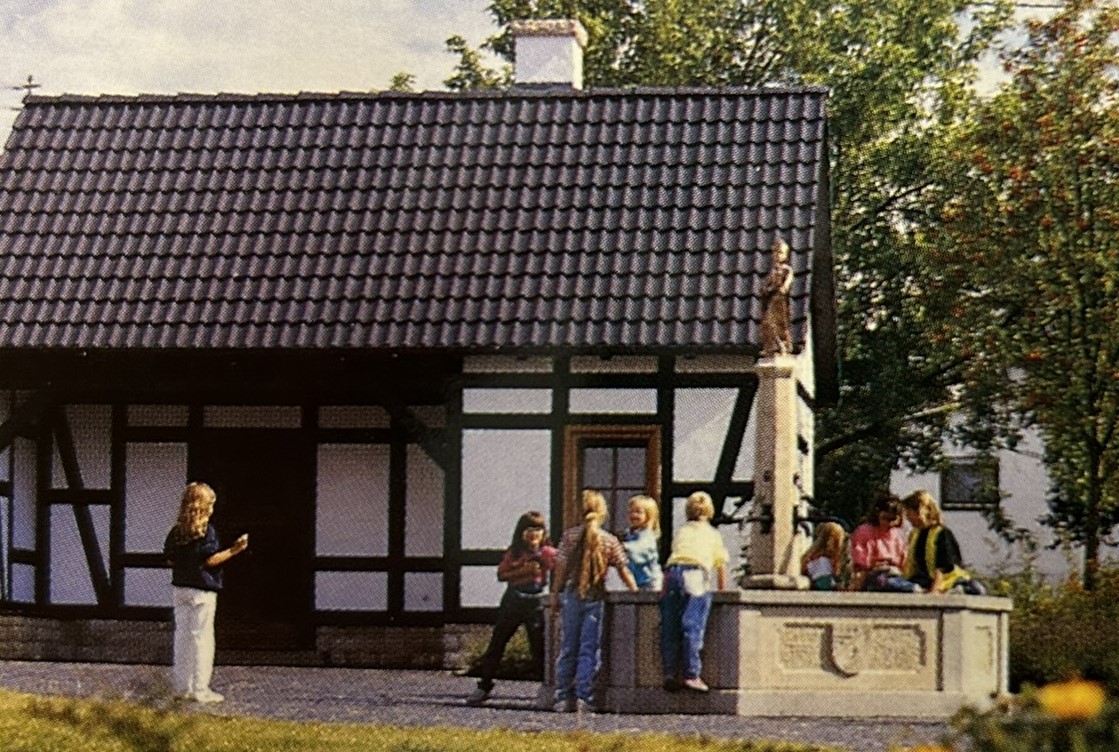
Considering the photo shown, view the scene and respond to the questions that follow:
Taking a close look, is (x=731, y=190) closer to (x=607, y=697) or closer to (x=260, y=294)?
(x=260, y=294)

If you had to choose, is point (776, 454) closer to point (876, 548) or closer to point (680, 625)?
point (876, 548)

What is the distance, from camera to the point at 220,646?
2550 centimetres

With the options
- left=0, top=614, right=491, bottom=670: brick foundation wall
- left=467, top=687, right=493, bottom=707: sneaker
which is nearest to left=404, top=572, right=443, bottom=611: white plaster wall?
left=0, top=614, right=491, bottom=670: brick foundation wall

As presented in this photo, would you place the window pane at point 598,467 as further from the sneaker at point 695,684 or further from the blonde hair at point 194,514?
the sneaker at point 695,684

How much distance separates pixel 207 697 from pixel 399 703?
1.46m

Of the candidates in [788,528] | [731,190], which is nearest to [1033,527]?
[731,190]

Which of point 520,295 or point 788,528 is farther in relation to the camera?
point 520,295

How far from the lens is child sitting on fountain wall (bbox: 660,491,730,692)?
61.4 ft

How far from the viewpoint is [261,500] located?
25562 millimetres

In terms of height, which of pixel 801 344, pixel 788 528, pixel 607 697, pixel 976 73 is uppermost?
pixel 976 73

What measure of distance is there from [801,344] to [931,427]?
1242 cm

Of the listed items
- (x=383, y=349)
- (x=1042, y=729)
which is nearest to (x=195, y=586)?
(x=383, y=349)

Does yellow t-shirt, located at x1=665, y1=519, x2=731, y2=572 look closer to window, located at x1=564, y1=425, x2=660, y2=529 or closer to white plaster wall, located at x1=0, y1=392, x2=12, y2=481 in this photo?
window, located at x1=564, y1=425, x2=660, y2=529

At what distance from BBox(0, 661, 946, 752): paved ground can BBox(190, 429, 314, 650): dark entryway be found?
813 millimetres
